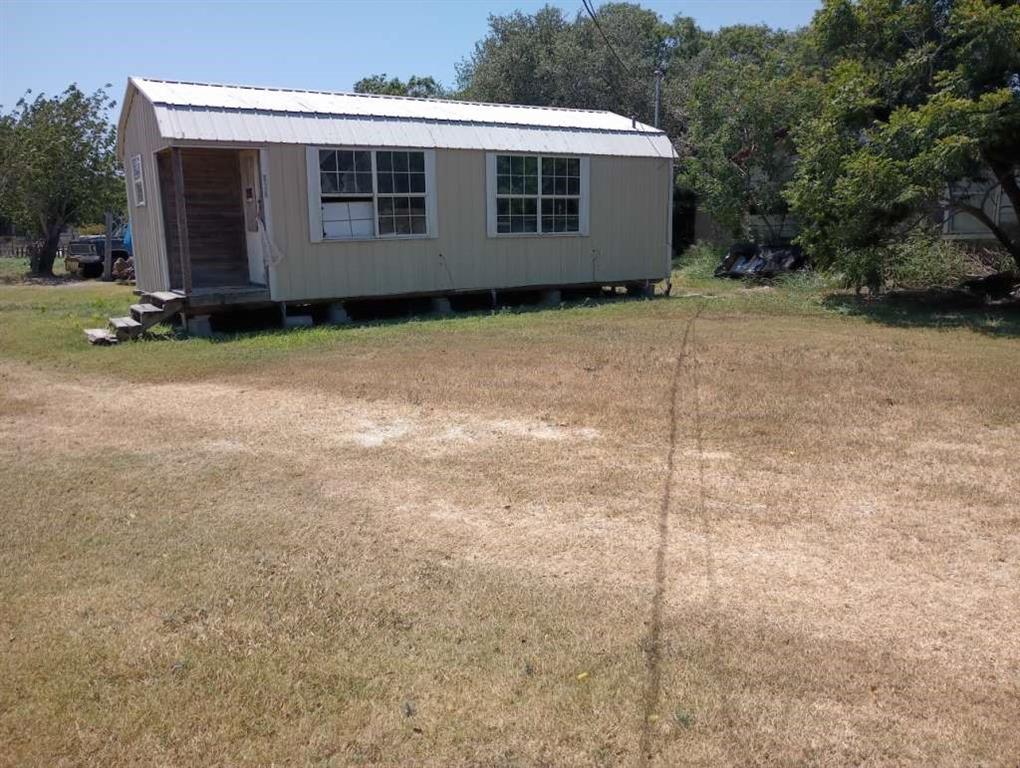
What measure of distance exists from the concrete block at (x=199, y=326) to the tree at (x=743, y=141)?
12345 millimetres

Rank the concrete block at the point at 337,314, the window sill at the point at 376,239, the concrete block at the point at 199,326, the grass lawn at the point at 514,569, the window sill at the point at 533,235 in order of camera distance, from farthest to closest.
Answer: the window sill at the point at 533,235 < the concrete block at the point at 337,314 < the window sill at the point at 376,239 < the concrete block at the point at 199,326 < the grass lawn at the point at 514,569

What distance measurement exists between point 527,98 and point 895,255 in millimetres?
16473

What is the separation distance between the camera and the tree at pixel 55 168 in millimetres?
23609

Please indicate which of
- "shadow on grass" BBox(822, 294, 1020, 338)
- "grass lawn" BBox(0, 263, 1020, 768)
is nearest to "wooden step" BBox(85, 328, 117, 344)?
"grass lawn" BBox(0, 263, 1020, 768)

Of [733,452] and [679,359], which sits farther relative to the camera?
[679,359]

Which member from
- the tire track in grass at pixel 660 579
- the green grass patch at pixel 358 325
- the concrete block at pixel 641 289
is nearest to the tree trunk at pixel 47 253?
the green grass patch at pixel 358 325

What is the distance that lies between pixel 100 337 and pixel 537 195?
7198mm

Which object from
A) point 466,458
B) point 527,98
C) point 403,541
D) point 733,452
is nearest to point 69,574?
point 403,541

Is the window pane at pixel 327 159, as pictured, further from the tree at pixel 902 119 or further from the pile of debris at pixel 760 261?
the pile of debris at pixel 760 261

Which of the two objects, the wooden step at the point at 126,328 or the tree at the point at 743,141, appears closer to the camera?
the wooden step at the point at 126,328

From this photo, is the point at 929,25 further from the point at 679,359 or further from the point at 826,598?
the point at 826,598

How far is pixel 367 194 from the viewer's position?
12.8m

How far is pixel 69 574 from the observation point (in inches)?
167

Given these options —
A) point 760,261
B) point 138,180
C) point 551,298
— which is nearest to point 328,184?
point 138,180
